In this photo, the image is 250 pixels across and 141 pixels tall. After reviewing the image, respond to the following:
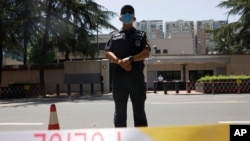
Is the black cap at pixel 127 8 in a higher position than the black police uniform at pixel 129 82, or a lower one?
higher

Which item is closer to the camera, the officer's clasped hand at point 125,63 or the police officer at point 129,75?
the officer's clasped hand at point 125,63

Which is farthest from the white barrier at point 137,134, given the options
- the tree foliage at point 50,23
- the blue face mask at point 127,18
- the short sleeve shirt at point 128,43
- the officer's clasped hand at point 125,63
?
the tree foliage at point 50,23

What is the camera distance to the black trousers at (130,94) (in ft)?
17.4

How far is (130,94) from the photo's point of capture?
210 inches

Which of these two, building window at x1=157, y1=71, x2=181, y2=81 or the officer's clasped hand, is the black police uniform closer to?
the officer's clasped hand

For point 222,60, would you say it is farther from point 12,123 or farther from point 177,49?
point 12,123

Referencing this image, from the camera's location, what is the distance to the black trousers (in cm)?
529

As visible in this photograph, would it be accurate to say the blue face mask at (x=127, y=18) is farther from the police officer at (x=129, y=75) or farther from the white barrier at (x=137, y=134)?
the white barrier at (x=137, y=134)

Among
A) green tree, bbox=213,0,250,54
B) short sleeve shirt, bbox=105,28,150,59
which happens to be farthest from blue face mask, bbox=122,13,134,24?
green tree, bbox=213,0,250,54

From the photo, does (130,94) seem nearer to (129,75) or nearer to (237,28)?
(129,75)

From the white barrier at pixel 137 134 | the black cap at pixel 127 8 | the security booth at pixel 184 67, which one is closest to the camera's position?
the white barrier at pixel 137 134

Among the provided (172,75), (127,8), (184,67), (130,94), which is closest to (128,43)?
(127,8)

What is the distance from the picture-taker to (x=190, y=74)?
45.3 metres

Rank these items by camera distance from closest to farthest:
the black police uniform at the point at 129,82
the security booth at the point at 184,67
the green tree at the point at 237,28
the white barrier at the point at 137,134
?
1. the white barrier at the point at 137,134
2. the black police uniform at the point at 129,82
3. the green tree at the point at 237,28
4. the security booth at the point at 184,67
